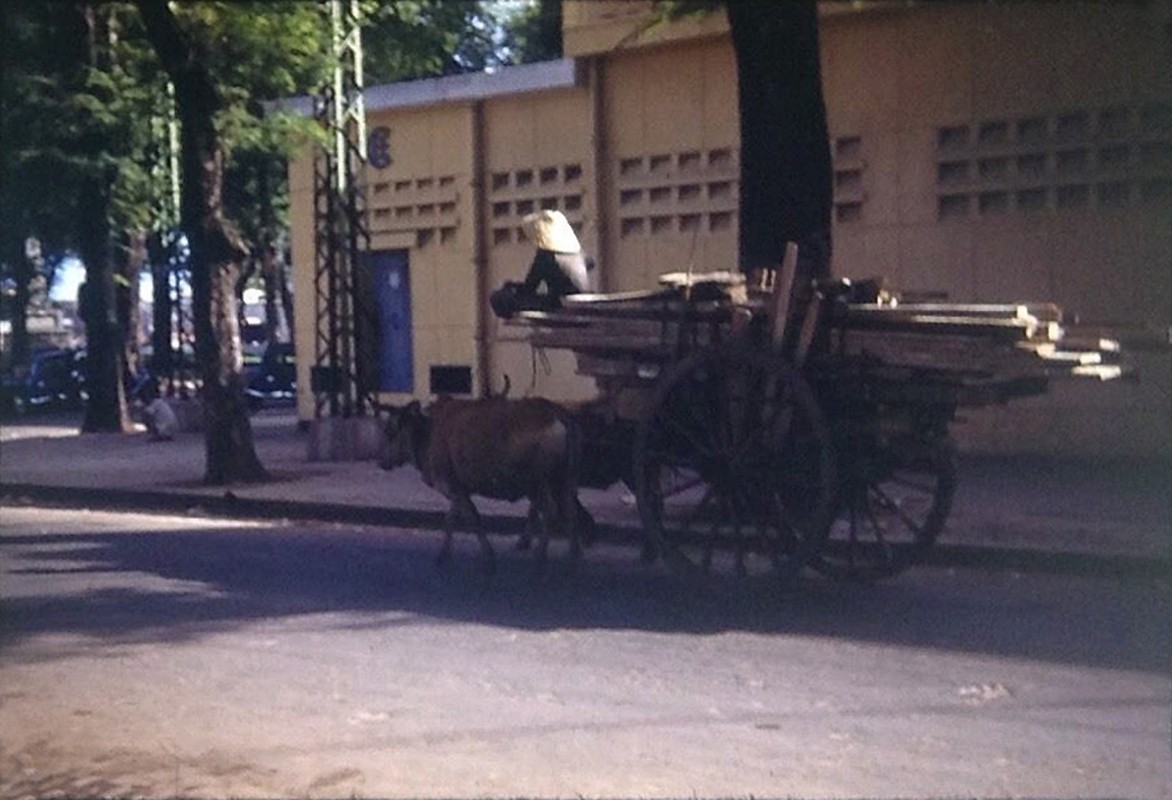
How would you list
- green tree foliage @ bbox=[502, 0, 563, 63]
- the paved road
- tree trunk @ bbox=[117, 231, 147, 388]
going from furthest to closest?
green tree foliage @ bbox=[502, 0, 563, 63] < tree trunk @ bbox=[117, 231, 147, 388] < the paved road

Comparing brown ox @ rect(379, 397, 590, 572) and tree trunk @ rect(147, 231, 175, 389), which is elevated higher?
tree trunk @ rect(147, 231, 175, 389)

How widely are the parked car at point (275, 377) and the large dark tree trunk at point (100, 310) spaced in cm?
1079

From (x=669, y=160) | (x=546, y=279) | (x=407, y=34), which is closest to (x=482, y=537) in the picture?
(x=546, y=279)

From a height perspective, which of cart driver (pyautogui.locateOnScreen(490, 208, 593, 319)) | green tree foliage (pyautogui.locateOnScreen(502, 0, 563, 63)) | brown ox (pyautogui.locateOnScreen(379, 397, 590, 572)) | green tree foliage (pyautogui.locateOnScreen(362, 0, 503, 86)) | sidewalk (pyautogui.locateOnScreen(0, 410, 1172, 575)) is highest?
green tree foliage (pyautogui.locateOnScreen(502, 0, 563, 63))

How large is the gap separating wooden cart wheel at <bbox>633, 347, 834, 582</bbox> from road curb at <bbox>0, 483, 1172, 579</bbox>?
1166 mm

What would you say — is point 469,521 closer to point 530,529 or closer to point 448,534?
point 448,534

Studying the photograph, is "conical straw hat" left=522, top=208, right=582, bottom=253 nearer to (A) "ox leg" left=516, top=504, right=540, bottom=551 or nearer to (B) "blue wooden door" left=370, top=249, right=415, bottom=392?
(A) "ox leg" left=516, top=504, right=540, bottom=551

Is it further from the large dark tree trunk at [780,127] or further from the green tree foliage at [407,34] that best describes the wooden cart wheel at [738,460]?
the green tree foliage at [407,34]

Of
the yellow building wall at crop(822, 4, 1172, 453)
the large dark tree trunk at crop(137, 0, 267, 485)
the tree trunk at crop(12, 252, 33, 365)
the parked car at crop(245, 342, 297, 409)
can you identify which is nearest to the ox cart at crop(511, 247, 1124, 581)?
the yellow building wall at crop(822, 4, 1172, 453)

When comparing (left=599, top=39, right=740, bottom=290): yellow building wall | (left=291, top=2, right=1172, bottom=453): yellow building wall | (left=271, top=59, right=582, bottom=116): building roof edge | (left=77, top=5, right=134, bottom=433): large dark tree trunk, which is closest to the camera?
(left=291, top=2, right=1172, bottom=453): yellow building wall

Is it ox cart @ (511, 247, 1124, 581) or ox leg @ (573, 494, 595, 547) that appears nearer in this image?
ox cart @ (511, 247, 1124, 581)

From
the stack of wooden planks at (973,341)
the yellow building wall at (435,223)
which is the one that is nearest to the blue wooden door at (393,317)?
the yellow building wall at (435,223)

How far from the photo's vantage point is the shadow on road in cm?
1073

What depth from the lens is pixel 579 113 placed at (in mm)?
23297
